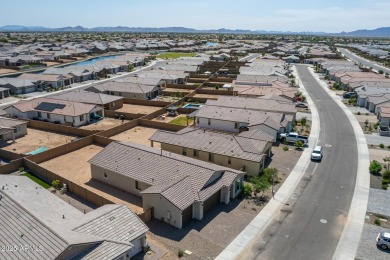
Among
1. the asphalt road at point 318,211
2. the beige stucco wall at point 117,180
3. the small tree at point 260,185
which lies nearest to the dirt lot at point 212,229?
the small tree at point 260,185

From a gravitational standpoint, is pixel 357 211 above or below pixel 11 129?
below

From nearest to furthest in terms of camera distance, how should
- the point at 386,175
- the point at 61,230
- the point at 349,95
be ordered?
the point at 61,230 < the point at 386,175 < the point at 349,95

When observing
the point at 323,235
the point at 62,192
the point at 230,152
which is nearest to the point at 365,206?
the point at 323,235

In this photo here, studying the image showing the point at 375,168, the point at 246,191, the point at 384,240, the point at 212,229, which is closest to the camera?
the point at 384,240

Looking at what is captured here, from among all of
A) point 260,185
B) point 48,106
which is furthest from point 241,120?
point 48,106

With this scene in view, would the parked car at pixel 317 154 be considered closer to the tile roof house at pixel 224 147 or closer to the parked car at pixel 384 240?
the tile roof house at pixel 224 147

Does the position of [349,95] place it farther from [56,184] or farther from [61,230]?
[61,230]
